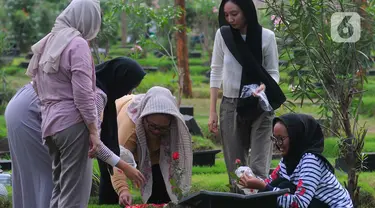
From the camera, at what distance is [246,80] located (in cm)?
579

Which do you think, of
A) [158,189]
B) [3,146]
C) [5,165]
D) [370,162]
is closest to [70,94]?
[158,189]

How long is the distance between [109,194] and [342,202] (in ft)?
6.46

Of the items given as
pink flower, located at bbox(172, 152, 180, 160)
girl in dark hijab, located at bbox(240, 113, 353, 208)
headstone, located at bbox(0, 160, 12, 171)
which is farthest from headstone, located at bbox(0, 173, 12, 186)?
girl in dark hijab, located at bbox(240, 113, 353, 208)

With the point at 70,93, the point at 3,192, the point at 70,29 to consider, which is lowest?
the point at 3,192

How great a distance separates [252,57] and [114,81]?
863 mm

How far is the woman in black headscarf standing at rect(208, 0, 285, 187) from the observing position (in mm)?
5727

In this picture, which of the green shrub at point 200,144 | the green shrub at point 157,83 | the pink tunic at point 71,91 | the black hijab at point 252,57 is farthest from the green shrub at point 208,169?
→ the green shrub at point 157,83

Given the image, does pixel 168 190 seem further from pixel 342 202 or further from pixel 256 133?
pixel 342 202

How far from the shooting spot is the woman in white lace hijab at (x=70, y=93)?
15.9 ft

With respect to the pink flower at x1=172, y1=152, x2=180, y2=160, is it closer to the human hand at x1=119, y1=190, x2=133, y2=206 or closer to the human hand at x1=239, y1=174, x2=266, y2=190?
the human hand at x1=119, y1=190, x2=133, y2=206

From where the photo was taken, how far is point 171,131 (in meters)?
5.68

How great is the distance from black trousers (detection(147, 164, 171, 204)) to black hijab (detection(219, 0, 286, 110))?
0.71 m

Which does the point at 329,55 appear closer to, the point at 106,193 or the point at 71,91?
the point at 106,193

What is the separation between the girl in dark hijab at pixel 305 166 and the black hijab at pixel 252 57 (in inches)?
28.7
